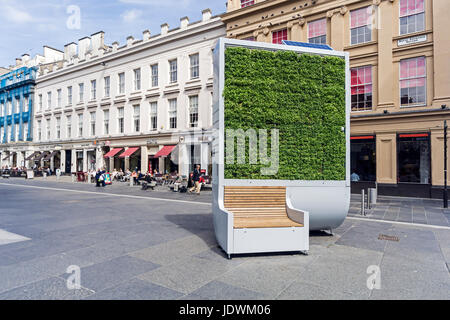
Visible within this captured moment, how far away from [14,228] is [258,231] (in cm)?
655

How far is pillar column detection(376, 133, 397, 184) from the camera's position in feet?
57.2

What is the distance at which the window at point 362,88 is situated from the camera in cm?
1858

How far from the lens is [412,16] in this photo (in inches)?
679

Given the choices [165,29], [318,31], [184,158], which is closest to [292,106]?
[318,31]

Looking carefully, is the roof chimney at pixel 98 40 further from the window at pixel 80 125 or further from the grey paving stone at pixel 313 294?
the grey paving stone at pixel 313 294

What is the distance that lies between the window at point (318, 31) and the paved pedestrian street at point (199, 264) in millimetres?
16083

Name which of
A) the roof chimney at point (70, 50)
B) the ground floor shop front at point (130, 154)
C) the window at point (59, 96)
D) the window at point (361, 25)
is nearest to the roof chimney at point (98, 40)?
the roof chimney at point (70, 50)

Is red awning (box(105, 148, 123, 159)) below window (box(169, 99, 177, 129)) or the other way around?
below

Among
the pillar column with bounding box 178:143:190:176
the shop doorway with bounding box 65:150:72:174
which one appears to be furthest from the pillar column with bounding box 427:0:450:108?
the shop doorway with bounding box 65:150:72:174

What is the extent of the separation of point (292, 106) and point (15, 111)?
5417 centimetres

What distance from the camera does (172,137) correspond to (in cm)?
2752

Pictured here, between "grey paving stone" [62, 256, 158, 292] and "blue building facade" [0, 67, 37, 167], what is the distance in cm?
4785

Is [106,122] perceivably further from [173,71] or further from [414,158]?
[414,158]

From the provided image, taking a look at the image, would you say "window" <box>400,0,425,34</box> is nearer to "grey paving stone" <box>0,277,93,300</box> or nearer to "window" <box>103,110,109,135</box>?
"grey paving stone" <box>0,277,93,300</box>
